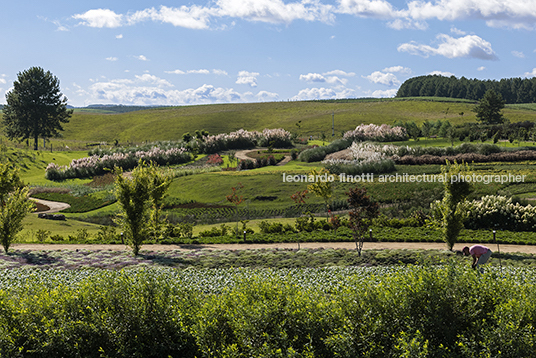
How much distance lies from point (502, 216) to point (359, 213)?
8552mm

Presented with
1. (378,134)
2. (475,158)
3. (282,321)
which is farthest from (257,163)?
(282,321)

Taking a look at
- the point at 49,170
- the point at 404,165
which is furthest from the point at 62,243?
the point at 49,170

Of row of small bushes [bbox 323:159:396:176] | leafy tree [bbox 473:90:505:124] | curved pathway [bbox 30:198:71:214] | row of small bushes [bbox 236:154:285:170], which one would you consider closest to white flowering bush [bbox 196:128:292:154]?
row of small bushes [bbox 236:154:285:170]

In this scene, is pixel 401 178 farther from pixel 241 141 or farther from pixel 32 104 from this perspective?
pixel 32 104

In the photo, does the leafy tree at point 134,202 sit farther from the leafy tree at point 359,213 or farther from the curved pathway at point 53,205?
the curved pathway at point 53,205

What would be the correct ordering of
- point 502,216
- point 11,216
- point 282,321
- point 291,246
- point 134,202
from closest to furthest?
point 282,321 < point 134,202 < point 11,216 < point 291,246 < point 502,216

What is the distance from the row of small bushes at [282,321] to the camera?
6609mm

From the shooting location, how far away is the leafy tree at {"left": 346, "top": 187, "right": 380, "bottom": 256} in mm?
16906

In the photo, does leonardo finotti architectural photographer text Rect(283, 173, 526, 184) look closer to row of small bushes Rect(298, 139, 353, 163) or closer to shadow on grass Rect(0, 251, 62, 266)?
row of small bushes Rect(298, 139, 353, 163)

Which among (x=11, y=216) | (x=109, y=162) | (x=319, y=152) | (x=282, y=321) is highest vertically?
(x=319, y=152)

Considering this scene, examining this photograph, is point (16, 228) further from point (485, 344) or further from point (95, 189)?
point (95, 189)

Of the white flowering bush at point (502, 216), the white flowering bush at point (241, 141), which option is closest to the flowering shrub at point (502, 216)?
the white flowering bush at point (502, 216)

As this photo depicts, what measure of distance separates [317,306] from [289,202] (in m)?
23.9

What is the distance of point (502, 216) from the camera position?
21.2m
